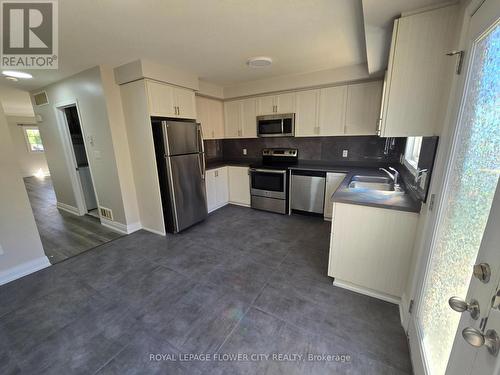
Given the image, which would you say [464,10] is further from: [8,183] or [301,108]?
[8,183]

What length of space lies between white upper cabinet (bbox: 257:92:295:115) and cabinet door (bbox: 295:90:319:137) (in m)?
0.11

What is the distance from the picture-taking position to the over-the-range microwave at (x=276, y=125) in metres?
3.83

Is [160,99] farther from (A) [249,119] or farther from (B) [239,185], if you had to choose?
(B) [239,185]

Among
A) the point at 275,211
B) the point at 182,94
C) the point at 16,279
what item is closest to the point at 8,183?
the point at 16,279

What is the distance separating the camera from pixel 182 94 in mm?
3244

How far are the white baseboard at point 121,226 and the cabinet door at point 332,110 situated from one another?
3.50 meters

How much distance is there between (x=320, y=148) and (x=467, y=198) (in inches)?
123

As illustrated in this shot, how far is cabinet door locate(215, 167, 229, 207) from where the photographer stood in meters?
4.22

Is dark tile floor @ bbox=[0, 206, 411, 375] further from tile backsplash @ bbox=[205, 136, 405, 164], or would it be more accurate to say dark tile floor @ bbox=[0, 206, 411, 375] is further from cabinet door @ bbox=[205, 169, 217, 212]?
tile backsplash @ bbox=[205, 136, 405, 164]

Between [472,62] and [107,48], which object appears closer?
[472,62]

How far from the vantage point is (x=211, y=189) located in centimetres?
407

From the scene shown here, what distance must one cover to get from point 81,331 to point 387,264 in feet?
8.47

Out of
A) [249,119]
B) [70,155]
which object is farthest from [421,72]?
[70,155]

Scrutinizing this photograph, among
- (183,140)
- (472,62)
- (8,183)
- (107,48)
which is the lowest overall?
(8,183)
